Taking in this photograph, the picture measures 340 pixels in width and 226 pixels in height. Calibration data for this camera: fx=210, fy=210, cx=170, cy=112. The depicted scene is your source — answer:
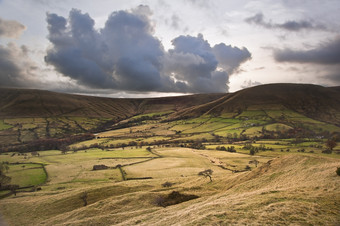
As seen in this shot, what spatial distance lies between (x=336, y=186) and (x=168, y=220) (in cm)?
2324

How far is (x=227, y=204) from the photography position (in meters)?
26.3

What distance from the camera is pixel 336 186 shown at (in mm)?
28609

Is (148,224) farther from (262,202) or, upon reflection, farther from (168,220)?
(262,202)

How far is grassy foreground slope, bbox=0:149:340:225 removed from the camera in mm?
21125

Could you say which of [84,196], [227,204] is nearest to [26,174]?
[84,196]

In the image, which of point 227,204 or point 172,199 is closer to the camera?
point 227,204

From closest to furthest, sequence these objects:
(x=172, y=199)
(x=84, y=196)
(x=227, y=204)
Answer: (x=227, y=204) < (x=172, y=199) < (x=84, y=196)

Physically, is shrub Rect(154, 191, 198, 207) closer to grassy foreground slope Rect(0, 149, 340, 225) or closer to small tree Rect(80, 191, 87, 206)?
grassy foreground slope Rect(0, 149, 340, 225)

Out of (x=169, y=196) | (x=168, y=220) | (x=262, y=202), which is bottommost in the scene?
(x=169, y=196)

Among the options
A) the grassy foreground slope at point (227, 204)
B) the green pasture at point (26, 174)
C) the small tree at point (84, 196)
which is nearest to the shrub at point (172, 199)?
the grassy foreground slope at point (227, 204)

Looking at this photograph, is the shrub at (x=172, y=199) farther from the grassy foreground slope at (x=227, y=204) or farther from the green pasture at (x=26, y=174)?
the green pasture at (x=26, y=174)

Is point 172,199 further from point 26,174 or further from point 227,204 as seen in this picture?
point 26,174

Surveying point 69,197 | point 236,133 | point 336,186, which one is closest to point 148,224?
point 336,186

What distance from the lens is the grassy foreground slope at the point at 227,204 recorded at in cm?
2112
